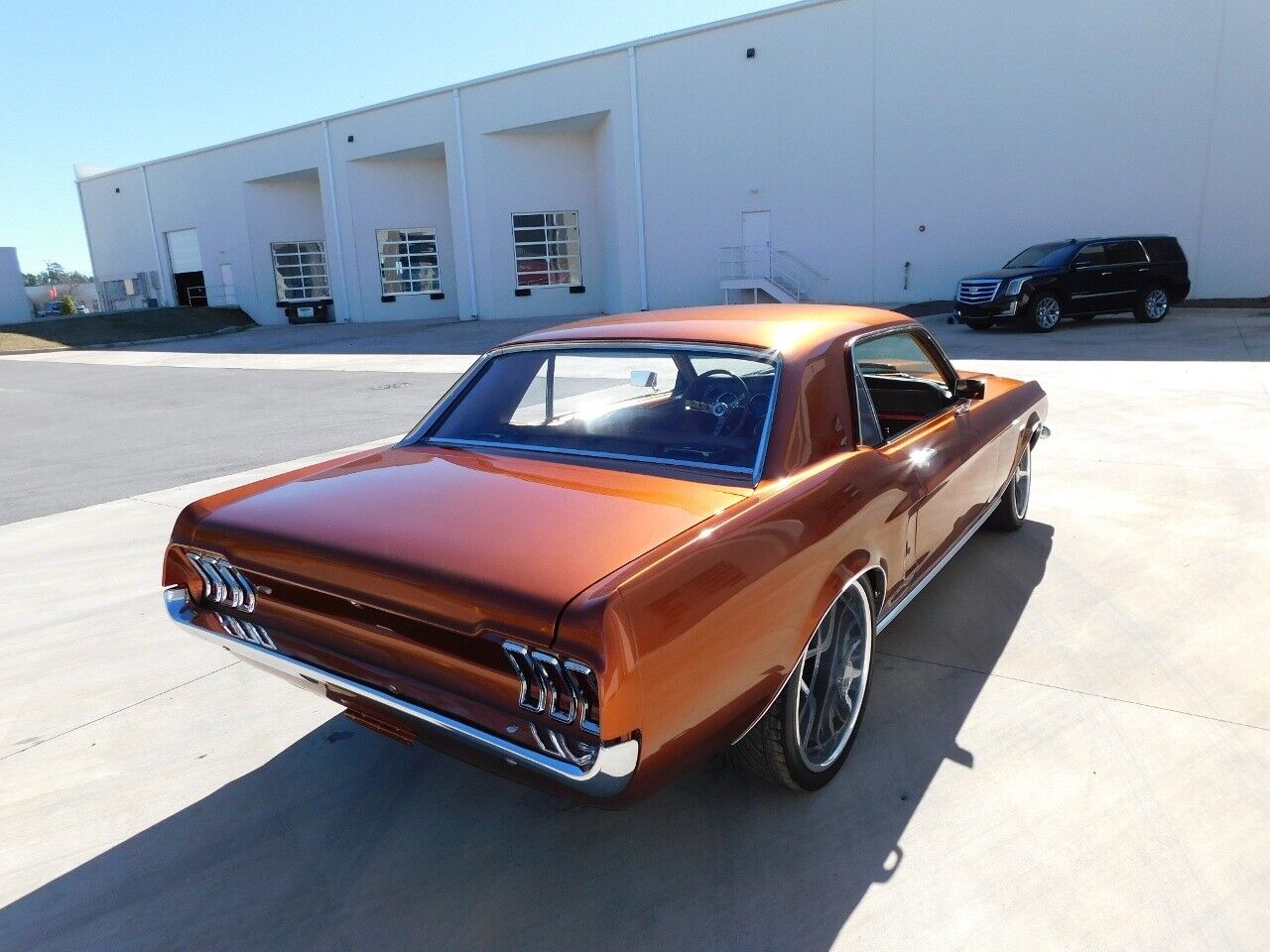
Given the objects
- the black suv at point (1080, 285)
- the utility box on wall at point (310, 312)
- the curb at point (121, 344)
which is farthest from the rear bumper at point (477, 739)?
the utility box on wall at point (310, 312)

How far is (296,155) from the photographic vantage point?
30.6 meters

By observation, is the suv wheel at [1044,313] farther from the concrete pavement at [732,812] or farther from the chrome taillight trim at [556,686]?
the chrome taillight trim at [556,686]

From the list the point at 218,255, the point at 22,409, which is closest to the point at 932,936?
the point at 22,409

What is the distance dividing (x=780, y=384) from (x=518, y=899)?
1.71 m

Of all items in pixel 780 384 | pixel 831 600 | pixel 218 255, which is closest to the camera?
pixel 831 600

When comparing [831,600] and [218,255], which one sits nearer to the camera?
[831,600]

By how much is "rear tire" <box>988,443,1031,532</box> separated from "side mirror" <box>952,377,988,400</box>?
0.85m

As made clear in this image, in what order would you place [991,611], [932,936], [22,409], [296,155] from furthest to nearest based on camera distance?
1. [296,155]
2. [22,409]
3. [991,611]
4. [932,936]

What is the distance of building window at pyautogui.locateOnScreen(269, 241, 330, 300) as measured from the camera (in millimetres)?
33531

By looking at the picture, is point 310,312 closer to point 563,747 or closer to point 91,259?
point 91,259

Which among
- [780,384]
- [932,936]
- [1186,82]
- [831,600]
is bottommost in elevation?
[932,936]

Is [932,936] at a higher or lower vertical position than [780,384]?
lower

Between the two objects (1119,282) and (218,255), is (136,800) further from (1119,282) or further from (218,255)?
(218,255)

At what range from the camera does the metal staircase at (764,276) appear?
2247 cm
